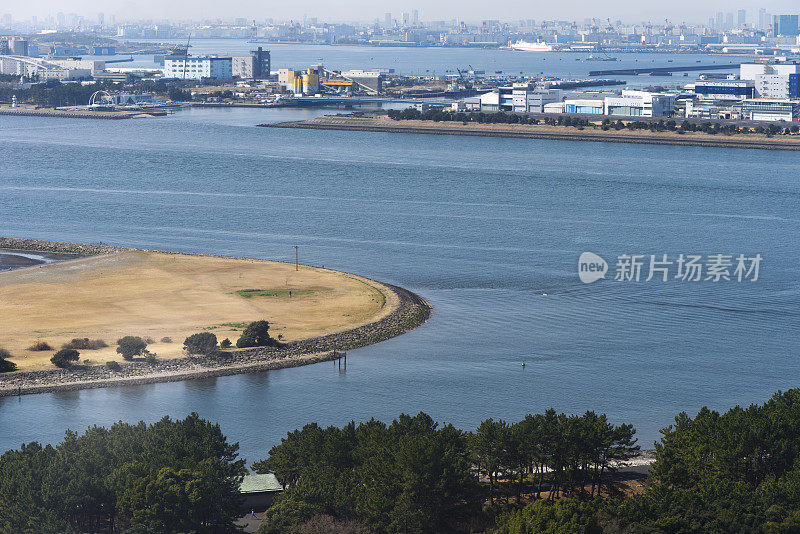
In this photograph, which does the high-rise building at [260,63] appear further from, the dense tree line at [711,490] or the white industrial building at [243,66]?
the dense tree line at [711,490]

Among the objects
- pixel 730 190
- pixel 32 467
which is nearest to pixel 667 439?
pixel 32 467

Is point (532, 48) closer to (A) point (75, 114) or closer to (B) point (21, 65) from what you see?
(B) point (21, 65)

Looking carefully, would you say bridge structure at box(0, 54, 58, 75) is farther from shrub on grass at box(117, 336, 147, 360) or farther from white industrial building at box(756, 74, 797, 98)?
shrub on grass at box(117, 336, 147, 360)

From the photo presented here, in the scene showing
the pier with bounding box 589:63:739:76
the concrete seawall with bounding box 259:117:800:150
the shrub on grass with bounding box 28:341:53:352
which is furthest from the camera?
the pier with bounding box 589:63:739:76

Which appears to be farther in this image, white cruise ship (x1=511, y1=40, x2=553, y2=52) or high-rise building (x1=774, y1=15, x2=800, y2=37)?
high-rise building (x1=774, y1=15, x2=800, y2=37)

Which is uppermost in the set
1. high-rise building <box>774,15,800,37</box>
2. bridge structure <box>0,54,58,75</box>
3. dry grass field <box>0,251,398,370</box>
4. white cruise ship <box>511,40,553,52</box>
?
high-rise building <box>774,15,800,37</box>


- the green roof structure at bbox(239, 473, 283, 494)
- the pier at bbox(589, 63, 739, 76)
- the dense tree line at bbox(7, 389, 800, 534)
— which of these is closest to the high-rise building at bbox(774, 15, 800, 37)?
the pier at bbox(589, 63, 739, 76)
